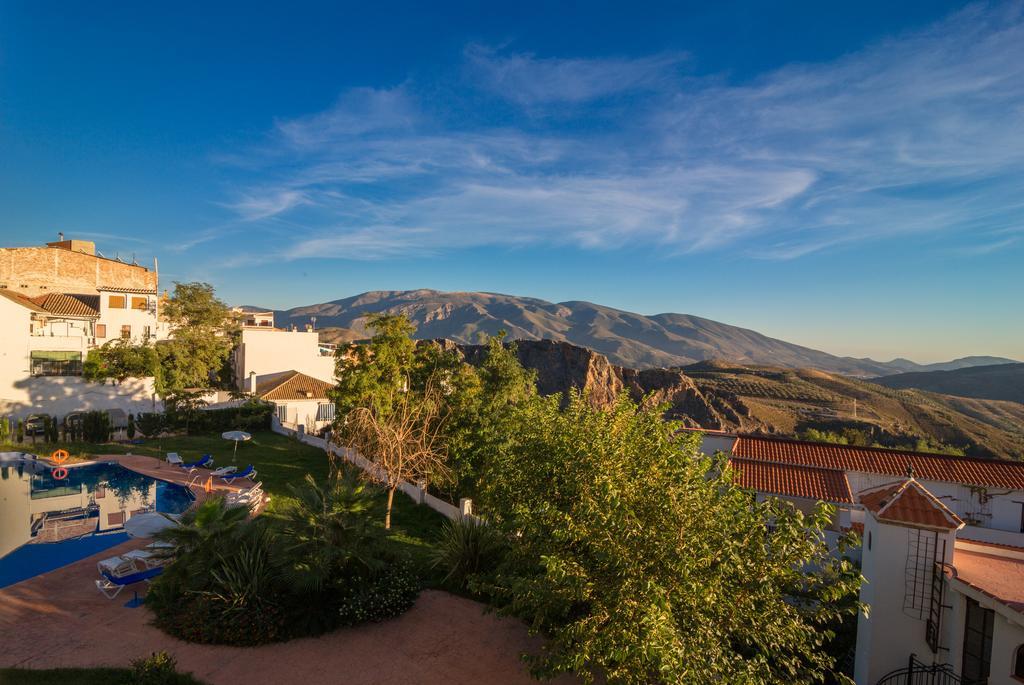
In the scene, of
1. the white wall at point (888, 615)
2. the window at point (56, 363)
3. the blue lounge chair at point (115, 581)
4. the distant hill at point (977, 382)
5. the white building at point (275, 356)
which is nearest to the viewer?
the white wall at point (888, 615)

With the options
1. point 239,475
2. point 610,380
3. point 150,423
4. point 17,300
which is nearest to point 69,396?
point 150,423

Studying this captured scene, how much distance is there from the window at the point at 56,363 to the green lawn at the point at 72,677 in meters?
31.8

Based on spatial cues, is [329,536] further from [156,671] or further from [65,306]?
[65,306]

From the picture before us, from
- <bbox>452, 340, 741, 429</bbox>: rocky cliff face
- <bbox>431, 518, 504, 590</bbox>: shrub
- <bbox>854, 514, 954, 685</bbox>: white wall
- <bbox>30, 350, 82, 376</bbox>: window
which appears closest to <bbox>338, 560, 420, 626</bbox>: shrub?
<bbox>431, 518, 504, 590</bbox>: shrub

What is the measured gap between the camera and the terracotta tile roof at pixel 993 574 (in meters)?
7.99

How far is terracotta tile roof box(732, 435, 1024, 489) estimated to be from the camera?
61.5 feet

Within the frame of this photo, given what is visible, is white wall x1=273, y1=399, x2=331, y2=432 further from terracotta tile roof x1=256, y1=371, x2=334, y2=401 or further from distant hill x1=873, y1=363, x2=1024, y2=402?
distant hill x1=873, y1=363, x2=1024, y2=402

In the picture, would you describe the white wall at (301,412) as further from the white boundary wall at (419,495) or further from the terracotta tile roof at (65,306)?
the terracotta tile roof at (65,306)

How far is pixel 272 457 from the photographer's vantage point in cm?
2703

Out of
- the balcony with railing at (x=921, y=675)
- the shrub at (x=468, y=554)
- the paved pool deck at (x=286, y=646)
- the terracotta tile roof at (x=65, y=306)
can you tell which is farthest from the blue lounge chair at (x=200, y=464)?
the balcony with railing at (x=921, y=675)

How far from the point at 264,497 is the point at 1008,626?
19.7 metres

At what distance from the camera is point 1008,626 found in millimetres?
7500

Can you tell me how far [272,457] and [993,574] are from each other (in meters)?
27.1

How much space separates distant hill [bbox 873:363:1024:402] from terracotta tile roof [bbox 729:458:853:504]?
110081 mm
